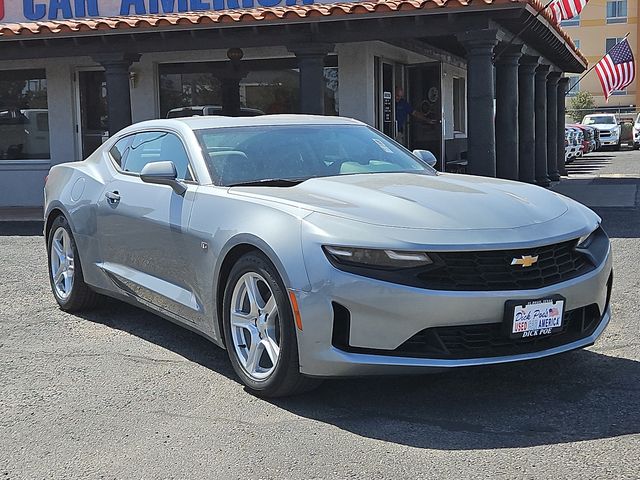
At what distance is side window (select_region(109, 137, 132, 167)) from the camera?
625 cm

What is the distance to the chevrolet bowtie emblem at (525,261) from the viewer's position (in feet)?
13.7

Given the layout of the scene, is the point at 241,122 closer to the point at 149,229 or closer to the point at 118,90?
the point at 149,229

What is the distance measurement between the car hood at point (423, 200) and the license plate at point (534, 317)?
396mm

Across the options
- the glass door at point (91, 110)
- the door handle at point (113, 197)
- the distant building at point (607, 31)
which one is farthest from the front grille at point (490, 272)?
the distant building at point (607, 31)

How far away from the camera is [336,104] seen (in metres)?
14.2

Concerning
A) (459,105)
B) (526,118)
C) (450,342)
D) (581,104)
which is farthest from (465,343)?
(581,104)

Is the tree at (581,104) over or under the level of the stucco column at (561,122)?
over

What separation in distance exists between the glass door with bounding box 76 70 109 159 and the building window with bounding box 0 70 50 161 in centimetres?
61

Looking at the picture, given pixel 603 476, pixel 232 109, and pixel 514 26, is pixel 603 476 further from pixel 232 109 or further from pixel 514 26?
pixel 232 109

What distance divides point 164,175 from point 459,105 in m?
14.8

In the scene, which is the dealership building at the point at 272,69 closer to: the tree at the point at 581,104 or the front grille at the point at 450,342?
the front grille at the point at 450,342

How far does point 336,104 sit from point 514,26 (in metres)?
3.13

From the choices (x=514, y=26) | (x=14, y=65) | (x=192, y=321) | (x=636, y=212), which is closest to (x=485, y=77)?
(x=514, y=26)

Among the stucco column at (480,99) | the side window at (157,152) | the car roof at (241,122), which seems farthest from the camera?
the stucco column at (480,99)
